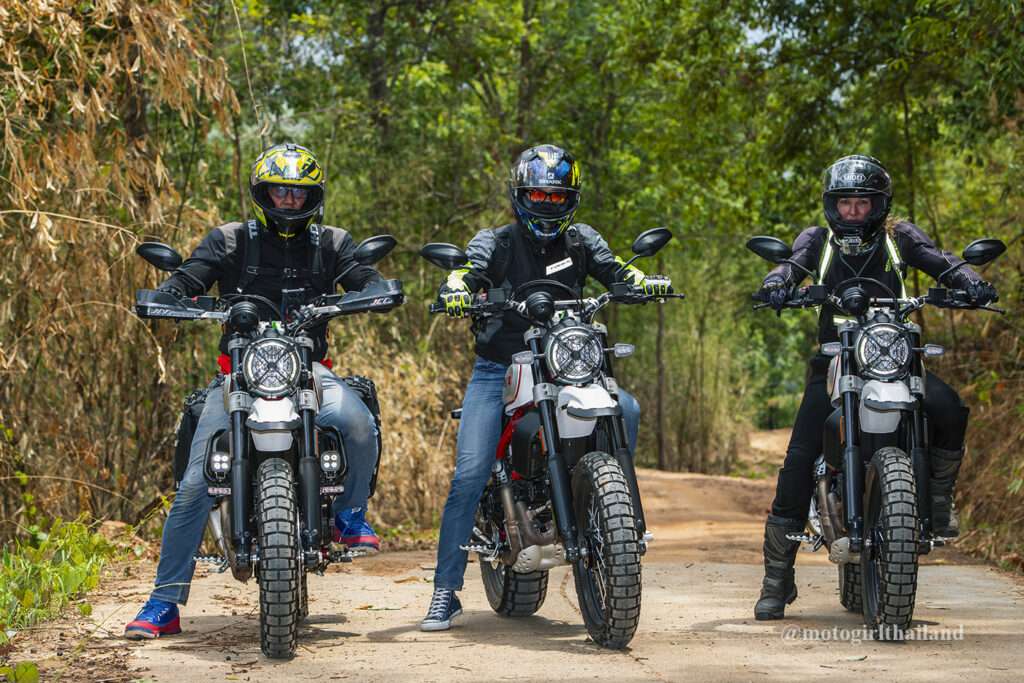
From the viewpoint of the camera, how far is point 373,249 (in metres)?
6.22

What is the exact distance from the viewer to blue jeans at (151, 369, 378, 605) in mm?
6203

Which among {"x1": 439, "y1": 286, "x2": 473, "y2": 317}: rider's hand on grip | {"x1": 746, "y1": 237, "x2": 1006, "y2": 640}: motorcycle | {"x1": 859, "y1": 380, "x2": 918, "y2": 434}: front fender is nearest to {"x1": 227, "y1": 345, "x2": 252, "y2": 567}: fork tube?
{"x1": 439, "y1": 286, "x2": 473, "y2": 317}: rider's hand on grip

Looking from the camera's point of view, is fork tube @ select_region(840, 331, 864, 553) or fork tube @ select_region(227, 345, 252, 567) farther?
fork tube @ select_region(840, 331, 864, 553)

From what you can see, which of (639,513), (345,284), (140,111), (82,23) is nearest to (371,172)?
(140,111)

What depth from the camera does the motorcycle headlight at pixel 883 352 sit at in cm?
621

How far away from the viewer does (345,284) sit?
263 inches

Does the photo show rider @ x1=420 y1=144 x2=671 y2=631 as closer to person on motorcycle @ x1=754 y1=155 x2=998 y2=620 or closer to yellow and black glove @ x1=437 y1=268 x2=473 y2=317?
yellow and black glove @ x1=437 y1=268 x2=473 y2=317

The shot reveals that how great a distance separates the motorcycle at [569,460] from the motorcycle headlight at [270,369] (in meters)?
0.69

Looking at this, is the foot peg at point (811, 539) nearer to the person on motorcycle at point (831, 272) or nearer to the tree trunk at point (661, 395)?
the person on motorcycle at point (831, 272)

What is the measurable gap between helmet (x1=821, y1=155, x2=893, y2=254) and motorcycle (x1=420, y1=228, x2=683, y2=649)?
40.8 inches

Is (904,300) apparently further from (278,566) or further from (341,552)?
(278,566)

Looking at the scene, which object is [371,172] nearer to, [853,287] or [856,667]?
[853,287]

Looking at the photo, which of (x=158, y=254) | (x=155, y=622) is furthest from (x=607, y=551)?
(x=158, y=254)

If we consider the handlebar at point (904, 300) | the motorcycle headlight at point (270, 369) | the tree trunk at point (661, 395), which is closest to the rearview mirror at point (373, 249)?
the motorcycle headlight at point (270, 369)
